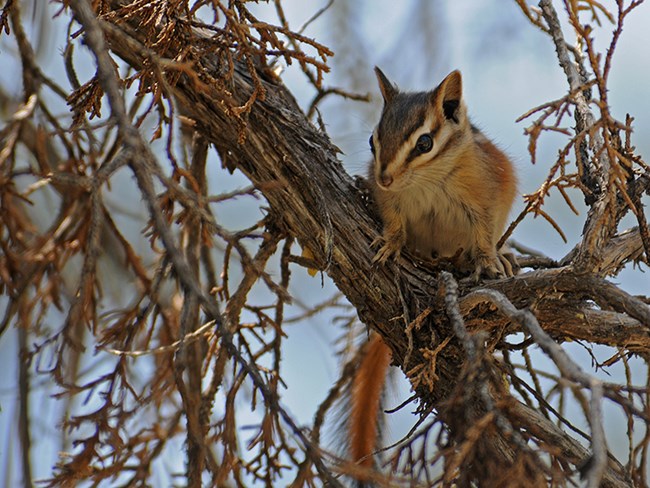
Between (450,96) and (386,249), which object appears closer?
(386,249)

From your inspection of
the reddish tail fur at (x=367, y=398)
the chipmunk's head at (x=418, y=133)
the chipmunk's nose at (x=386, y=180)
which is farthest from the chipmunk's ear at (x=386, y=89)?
the reddish tail fur at (x=367, y=398)

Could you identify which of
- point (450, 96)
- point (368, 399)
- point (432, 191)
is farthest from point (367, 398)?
point (450, 96)

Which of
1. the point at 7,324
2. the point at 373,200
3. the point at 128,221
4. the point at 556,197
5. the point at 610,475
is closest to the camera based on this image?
the point at 610,475

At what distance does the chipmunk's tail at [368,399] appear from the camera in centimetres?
345

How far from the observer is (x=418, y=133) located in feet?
10.5

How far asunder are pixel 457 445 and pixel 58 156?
314 cm

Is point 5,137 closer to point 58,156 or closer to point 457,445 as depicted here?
point 58,156

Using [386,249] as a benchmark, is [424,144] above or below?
above

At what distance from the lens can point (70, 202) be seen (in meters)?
3.58

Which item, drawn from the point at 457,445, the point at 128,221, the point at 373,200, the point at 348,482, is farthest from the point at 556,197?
the point at 457,445

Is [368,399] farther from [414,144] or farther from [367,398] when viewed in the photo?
[414,144]

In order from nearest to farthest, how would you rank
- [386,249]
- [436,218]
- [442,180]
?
[386,249] → [442,180] → [436,218]

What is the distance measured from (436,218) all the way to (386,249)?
1.94 ft

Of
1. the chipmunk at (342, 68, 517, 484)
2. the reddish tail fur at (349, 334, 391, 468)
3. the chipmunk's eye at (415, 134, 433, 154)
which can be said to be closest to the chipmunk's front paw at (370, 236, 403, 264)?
the chipmunk at (342, 68, 517, 484)
